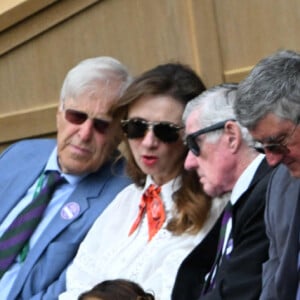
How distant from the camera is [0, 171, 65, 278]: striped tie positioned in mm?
4684

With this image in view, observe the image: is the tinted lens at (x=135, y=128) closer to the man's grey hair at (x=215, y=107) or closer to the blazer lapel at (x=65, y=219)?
the man's grey hair at (x=215, y=107)

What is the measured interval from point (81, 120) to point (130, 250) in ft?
2.53

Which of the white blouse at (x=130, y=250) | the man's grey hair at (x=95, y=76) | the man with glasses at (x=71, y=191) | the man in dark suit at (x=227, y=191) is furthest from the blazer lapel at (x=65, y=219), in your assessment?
the man in dark suit at (x=227, y=191)

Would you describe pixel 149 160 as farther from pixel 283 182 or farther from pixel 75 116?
pixel 283 182

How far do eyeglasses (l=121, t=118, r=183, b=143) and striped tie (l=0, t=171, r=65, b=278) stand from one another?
728 millimetres

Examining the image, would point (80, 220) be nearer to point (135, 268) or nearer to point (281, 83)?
point (135, 268)

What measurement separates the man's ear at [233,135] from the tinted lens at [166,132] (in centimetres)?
43

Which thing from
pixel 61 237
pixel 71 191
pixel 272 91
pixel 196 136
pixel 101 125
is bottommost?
pixel 61 237

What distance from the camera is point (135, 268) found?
402 centimetres

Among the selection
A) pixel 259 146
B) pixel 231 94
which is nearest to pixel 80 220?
pixel 231 94

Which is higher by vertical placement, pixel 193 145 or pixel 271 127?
pixel 271 127

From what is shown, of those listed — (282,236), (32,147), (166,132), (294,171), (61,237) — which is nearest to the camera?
(294,171)

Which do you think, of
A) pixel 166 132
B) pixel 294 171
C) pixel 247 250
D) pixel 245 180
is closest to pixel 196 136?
pixel 245 180

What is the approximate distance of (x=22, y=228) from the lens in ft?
15.4
